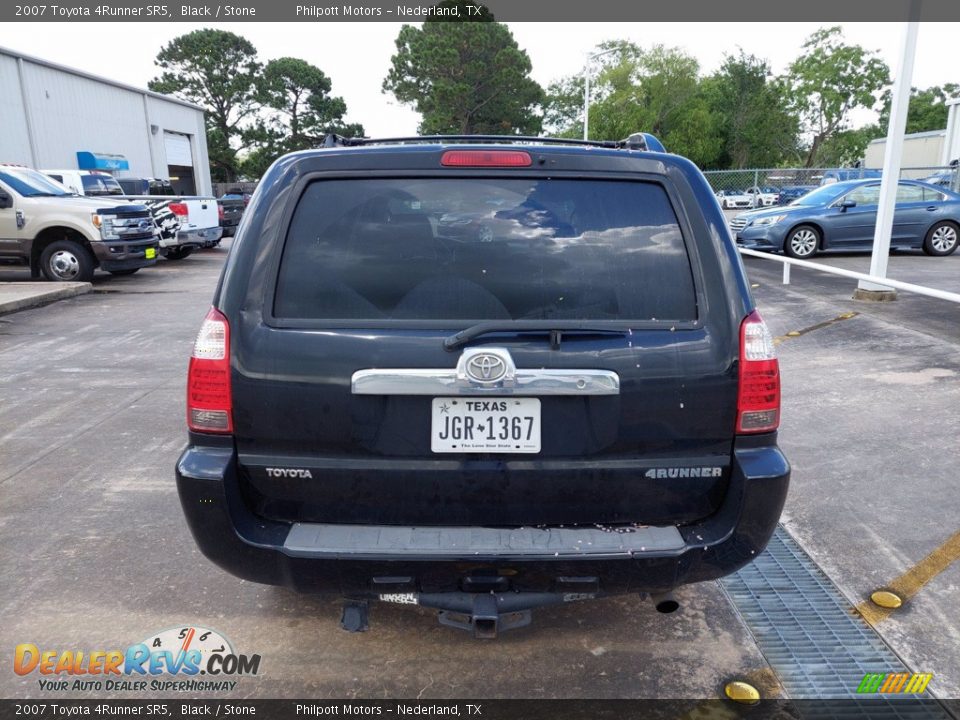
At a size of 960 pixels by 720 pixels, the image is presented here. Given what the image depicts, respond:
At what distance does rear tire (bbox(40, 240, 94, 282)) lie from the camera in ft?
43.1

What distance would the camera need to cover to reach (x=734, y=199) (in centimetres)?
2948

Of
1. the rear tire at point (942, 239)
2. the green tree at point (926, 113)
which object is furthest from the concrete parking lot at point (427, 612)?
the green tree at point (926, 113)

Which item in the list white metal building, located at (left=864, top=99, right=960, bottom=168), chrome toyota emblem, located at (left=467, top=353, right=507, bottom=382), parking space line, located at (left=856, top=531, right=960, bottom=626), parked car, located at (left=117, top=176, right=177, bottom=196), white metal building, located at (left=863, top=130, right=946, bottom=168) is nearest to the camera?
chrome toyota emblem, located at (left=467, top=353, right=507, bottom=382)

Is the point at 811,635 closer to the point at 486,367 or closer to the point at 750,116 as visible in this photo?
the point at 486,367

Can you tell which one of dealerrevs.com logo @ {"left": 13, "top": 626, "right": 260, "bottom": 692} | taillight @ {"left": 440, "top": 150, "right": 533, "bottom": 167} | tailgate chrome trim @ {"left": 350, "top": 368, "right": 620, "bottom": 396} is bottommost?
dealerrevs.com logo @ {"left": 13, "top": 626, "right": 260, "bottom": 692}

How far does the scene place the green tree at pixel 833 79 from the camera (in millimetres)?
51250

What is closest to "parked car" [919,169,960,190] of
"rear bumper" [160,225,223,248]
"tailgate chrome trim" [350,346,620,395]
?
"rear bumper" [160,225,223,248]

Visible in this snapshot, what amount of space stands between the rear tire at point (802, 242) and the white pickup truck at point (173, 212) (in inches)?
518

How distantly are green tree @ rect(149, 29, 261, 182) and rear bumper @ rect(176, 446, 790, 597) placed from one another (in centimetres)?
6424

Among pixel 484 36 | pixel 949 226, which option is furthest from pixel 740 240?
pixel 484 36

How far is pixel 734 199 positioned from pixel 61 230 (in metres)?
24.6

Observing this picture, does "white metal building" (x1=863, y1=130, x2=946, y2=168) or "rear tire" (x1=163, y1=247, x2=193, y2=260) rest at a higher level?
"white metal building" (x1=863, y1=130, x2=946, y2=168)

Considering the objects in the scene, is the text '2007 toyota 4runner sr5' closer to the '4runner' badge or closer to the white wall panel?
the '4runner' badge

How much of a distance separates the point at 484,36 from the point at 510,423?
62.5 metres
